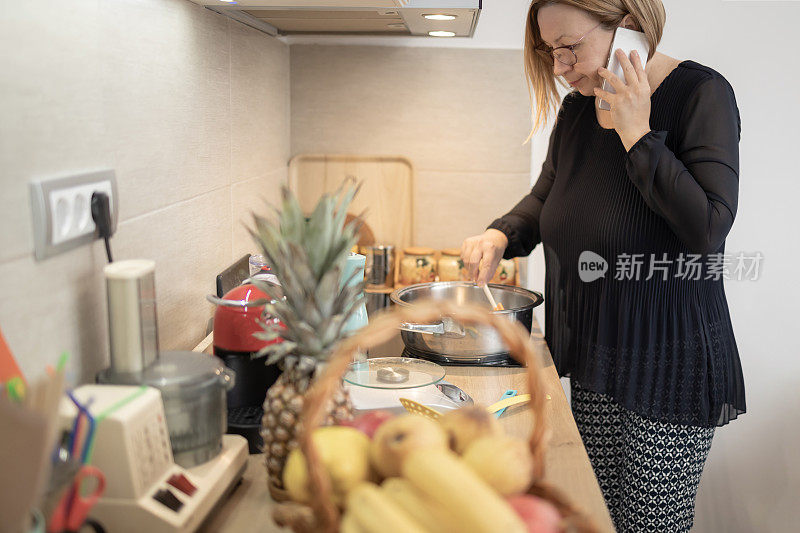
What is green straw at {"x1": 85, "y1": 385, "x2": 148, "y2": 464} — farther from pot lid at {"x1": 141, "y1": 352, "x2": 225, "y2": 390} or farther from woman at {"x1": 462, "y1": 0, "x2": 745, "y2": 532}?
woman at {"x1": 462, "y1": 0, "x2": 745, "y2": 532}

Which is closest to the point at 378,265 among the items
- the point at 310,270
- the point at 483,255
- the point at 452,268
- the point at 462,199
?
the point at 452,268

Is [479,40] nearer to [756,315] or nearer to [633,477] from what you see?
[756,315]

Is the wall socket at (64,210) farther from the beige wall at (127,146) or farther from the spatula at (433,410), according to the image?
the spatula at (433,410)

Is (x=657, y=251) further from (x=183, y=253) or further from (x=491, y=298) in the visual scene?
(x=183, y=253)

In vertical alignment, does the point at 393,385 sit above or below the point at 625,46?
below

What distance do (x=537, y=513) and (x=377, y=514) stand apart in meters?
0.15

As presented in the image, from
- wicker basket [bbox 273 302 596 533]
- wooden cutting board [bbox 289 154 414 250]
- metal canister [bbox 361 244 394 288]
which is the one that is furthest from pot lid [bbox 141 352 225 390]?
wooden cutting board [bbox 289 154 414 250]

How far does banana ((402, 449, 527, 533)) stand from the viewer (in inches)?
23.8

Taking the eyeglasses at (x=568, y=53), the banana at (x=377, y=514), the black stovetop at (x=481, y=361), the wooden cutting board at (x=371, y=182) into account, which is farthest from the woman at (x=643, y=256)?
the banana at (x=377, y=514)

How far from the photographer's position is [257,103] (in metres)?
1.98

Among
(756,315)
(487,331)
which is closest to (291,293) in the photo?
(487,331)

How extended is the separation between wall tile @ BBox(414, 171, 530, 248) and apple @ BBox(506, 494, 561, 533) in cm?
176

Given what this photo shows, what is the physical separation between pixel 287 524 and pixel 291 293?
10.2 inches

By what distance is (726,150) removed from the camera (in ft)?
4.46
